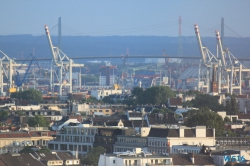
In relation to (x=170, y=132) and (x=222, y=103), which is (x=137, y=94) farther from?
(x=170, y=132)

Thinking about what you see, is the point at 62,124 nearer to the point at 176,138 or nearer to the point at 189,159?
the point at 176,138

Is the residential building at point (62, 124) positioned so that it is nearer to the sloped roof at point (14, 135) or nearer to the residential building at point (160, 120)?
the residential building at point (160, 120)

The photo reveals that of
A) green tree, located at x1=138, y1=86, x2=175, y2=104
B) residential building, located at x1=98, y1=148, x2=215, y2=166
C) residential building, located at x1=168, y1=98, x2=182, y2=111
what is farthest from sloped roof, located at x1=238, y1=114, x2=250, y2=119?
residential building, located at x1=98, y1=148, x2=215, y2=166

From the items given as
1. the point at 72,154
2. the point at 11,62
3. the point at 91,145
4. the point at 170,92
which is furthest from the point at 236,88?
the point at 72,154

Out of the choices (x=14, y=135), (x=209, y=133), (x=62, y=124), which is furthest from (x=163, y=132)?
(x=62, y=124)

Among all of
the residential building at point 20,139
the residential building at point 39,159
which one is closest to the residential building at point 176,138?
the residential building at point 20,139

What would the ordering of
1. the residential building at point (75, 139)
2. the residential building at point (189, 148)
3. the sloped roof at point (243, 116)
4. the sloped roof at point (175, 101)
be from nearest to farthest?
the residential building at point (189, 148)
the residential building at point (75, 139)
the sloped roof at point (243, 116)
the sloped roof at point (175, 101)
